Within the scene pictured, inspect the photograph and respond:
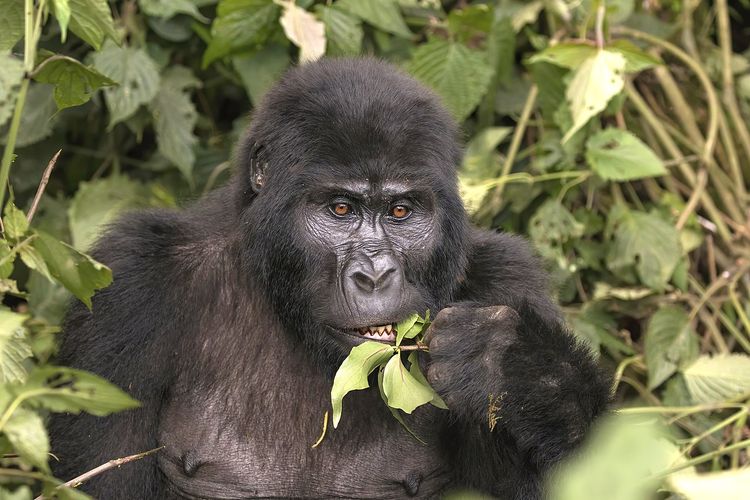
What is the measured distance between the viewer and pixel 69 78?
3029 mm

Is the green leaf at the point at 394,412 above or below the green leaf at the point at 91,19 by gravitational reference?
below

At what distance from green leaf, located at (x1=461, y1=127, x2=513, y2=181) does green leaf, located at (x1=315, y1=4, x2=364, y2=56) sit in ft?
2.64

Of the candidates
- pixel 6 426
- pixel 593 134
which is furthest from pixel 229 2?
pixel 6 426

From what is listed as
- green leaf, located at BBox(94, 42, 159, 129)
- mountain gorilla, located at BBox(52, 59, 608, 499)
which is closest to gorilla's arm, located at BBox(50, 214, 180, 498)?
mountain gorilla, located at BBox(52, 59, 608, 499)

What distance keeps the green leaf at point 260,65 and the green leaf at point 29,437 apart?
3319 mm

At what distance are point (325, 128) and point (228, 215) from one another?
2.27 feet

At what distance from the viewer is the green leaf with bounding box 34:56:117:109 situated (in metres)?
2.97

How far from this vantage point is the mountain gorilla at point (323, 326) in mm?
3182

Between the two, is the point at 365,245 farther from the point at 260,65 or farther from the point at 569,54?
the point at 260,65

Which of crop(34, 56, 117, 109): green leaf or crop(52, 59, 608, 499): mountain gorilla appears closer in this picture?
crop(34, 56, 117, 109): green leaf

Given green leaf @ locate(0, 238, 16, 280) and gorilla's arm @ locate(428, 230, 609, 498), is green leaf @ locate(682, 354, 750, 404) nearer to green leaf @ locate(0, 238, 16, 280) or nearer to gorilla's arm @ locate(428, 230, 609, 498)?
gorilla's arm @ locate(428, 230, 609, 498)

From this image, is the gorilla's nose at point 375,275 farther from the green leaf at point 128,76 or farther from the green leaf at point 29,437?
the green leaf at point 128,76

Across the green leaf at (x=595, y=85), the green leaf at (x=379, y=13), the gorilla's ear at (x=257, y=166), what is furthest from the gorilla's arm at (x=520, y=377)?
the green leaf at (x=379, y=13)

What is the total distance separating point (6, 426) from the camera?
82.1 inches
